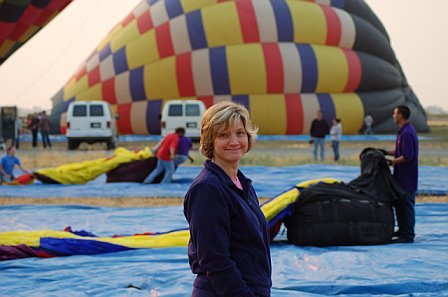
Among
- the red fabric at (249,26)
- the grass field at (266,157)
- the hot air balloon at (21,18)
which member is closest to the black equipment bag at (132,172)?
the grass field at (266,157)

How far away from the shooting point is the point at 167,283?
4832 mm

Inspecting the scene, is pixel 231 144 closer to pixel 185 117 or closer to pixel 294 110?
pixel 185 117

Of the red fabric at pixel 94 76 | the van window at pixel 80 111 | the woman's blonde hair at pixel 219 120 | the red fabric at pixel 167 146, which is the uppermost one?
the red fabric at pixel 94 76

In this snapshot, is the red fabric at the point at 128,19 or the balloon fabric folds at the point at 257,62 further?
the red fabric at the point at 128,19

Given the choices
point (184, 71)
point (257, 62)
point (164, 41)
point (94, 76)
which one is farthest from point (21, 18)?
point (94, 76)

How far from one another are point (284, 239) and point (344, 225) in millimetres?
595

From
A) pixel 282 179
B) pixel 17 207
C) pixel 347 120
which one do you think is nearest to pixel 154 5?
pixel 347 120

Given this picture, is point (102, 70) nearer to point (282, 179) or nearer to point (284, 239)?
point (282, 179)

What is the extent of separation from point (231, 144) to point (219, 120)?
89mm

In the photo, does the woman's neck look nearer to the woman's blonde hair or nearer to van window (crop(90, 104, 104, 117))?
the woman's blonde hair

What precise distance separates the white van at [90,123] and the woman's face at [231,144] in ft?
56.7

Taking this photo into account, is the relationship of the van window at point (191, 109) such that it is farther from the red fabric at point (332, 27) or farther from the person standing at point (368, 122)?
the person standing at point (368, 122)

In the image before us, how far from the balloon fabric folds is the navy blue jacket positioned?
60.1ft

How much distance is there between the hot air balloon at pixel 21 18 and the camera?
19.4 feet
